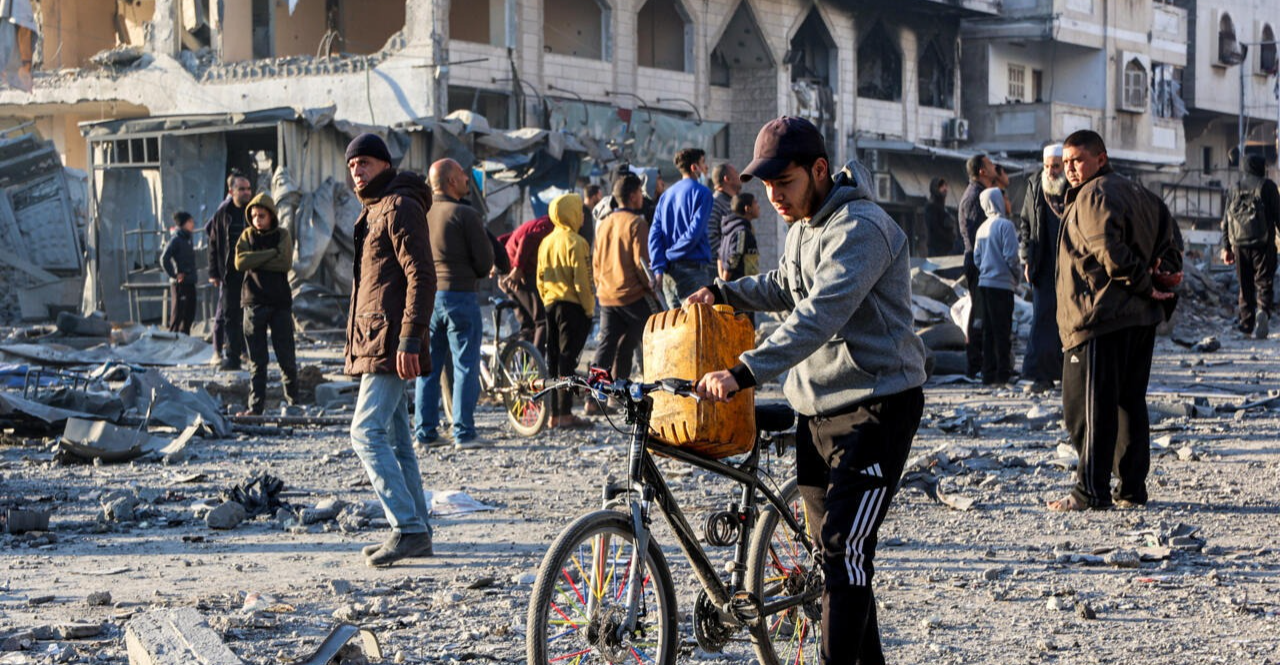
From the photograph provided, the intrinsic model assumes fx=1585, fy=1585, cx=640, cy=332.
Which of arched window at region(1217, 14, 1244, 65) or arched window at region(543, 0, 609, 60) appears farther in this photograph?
arched window at region(1217, 14, 1244, 65)

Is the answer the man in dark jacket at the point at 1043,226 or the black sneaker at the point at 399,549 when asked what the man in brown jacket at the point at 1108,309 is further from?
the black sneaker at the point at 399,549

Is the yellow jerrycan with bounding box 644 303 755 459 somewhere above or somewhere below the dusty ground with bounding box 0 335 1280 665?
above

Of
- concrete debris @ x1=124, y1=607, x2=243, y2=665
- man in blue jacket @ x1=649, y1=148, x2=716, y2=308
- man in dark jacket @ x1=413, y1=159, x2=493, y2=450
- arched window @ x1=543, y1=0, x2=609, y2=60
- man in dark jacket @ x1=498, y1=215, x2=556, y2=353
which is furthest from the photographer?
arched window @ x1=543, y1=0, x2=609, y2=60

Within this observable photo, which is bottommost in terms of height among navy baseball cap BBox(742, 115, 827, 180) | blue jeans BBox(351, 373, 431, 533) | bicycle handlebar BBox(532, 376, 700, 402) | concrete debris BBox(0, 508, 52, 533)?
concrete debris BBox(0, 508, 52, 533)

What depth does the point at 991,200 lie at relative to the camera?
13477 millimetres

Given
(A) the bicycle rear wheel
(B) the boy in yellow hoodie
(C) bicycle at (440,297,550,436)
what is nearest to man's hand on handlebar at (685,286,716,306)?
(C) bicycle at (440,297,550,436)

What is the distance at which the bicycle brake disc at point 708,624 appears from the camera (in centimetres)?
457

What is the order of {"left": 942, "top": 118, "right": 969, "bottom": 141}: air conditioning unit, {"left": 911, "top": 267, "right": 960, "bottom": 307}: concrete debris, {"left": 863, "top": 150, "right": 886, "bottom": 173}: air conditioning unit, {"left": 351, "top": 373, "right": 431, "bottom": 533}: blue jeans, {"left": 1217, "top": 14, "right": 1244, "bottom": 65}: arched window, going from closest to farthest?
{"left": 351, "top": 373, "right": 431, "bottom": 533}: blue jeans
{"left": 911, "top": 267, "right": 960, "bottom": 307}: concrete debris
{"left": 863, "top": 150, "right": 886, "bottom": 173}: air conditioning unit
{"left": 942, "top": 118, "right": 969, "bottom": 141}: air conditioning unit
{"left": 1217, "top": 14, "right": 1244, "bottom": 65}: arched window

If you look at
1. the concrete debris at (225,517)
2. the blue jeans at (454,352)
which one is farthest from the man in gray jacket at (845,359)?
the blue jeans at (454,352)

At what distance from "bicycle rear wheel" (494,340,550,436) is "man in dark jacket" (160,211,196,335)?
28.4 feet

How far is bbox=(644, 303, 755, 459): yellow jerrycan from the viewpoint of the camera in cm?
453

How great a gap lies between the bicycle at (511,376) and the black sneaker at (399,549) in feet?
13.1

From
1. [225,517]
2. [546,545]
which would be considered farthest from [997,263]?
[225,517]

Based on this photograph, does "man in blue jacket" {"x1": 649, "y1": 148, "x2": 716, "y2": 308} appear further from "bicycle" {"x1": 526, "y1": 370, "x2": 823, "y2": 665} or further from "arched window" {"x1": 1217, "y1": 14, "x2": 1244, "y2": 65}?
"arched window" {"x1": 1217, "y1": 14, "x2": 1244, "y2": 65}
